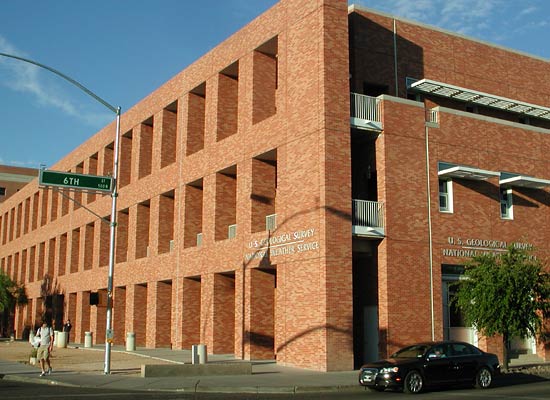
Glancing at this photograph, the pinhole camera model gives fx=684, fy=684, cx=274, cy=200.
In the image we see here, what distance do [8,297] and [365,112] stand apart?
139 ft

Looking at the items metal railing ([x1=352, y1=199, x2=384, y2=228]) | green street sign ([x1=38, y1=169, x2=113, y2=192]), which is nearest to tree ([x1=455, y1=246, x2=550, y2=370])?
metal railing ([x1=352, y1=199, x2=384, y2=228])

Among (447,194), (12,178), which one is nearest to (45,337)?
(447,194)

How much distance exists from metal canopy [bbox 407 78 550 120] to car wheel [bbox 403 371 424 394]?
51.8ft

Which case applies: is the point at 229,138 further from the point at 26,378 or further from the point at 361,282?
the point at 26,378

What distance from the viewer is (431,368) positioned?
18422 millimetres

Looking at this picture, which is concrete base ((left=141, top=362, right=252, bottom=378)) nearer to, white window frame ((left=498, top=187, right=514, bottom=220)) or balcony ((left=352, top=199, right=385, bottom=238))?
balcony ((left=352, top=199, right=385, bottom=238))

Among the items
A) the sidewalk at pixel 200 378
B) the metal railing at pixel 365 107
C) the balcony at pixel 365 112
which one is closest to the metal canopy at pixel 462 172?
the balcony at pixel 365 112

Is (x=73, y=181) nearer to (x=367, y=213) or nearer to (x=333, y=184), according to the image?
(x=333, y=184)

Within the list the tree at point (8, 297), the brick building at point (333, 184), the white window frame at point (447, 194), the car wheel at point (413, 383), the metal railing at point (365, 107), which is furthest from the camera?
the tree at point (8, 297)

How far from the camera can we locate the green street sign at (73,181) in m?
23.6

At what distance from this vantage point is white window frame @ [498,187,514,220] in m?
30.7

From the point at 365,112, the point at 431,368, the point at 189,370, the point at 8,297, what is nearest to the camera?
the point at 431,368

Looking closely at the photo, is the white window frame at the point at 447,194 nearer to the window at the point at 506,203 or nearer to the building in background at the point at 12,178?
the window at the point at 506,203

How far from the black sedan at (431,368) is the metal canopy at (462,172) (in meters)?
10.1
